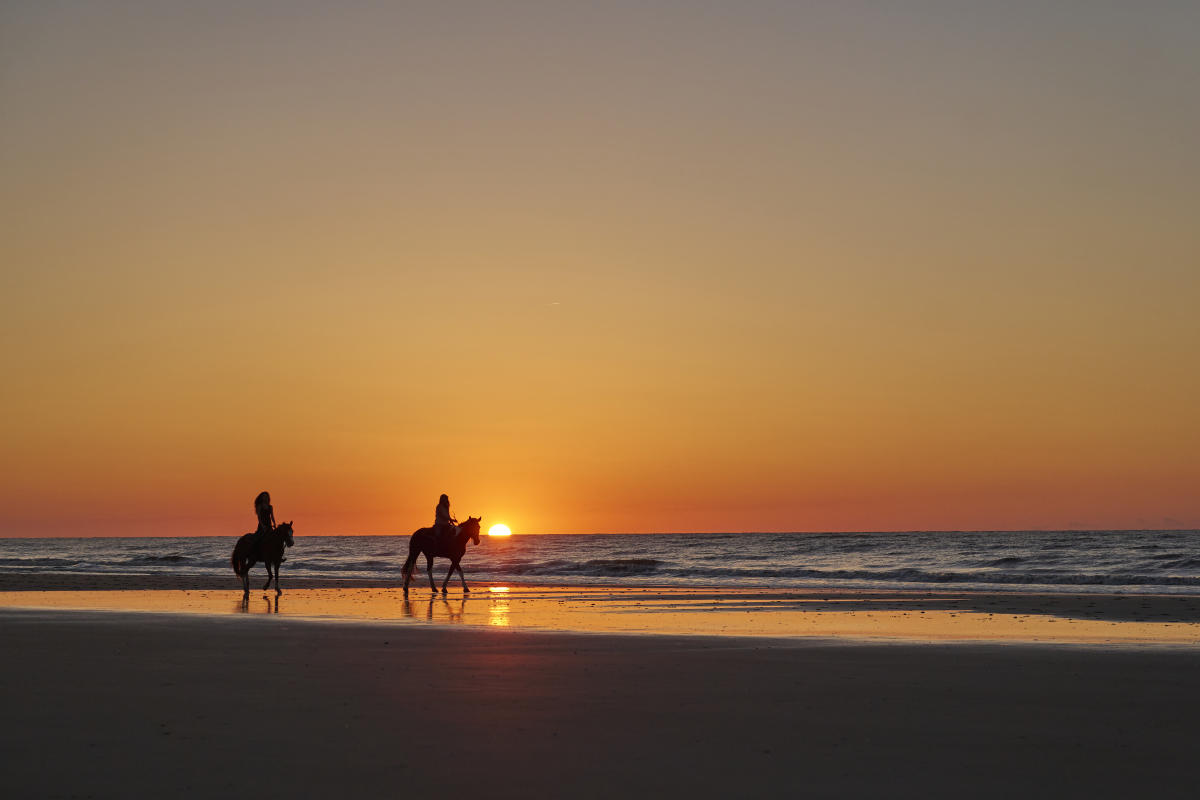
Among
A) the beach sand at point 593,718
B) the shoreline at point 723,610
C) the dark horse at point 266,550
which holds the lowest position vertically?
the shoreline at point 723,610

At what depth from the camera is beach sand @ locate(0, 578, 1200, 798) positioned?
275 inches

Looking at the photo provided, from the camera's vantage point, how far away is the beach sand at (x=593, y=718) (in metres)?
6.98

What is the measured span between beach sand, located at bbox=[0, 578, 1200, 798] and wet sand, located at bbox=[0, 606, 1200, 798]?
3 centimetres

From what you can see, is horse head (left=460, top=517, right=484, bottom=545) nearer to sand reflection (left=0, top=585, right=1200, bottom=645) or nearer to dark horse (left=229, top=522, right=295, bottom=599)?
sand reflection (left=0, top=585, right=1200, bottom=645)

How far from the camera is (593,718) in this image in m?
9.08

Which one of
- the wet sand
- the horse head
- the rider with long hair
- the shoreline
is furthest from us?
the horse head

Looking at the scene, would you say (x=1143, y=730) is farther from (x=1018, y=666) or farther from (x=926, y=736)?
(x=1018, y=666)

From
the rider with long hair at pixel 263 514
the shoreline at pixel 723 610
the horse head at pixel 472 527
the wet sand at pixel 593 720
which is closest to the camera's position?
the wet sand at pixel 593 720

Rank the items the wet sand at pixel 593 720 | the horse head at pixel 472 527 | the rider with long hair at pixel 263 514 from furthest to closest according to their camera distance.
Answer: the horse head at pixel 472 527
the rider with long hair at pixel 263 514
the wet sand at pixel 593 720

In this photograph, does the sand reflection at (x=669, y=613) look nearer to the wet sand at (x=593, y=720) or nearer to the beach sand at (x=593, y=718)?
the beach sand at (x=593, y=718)

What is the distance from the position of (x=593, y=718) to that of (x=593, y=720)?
0.09m

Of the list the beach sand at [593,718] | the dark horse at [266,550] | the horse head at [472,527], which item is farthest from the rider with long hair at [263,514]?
the beach sand at [593,718]

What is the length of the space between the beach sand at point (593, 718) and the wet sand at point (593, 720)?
0.10 ft

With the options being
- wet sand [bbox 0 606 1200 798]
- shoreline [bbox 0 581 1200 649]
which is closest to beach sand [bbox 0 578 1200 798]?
wet sand [bbox 0 606 1200 798]
